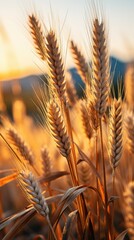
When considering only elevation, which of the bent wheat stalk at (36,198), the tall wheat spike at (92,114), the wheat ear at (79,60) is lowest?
the bent wheat stalk at (36,198)

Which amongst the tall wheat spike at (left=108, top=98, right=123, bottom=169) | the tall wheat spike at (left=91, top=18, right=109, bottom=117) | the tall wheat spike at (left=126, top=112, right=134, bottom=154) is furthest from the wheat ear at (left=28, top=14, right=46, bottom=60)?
the tall wheat spike at (left=126, top=112, right=134, bottom=154)

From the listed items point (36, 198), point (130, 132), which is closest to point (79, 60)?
point (130, 132)

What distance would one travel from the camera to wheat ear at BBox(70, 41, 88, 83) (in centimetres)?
250

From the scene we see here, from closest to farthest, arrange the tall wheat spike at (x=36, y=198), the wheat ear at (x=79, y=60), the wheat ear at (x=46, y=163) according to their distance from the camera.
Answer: the tall wheat spike at (x=36, y=198), the wheat ear at (x=46, y=163), the wheat ear at (x=79, y=60)

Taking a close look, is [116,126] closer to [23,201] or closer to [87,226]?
[87,226]

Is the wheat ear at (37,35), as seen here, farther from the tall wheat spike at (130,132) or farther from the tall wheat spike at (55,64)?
the tall wheat spike at (130,132)

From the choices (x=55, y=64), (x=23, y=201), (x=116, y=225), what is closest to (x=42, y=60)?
(x=55, y=64)

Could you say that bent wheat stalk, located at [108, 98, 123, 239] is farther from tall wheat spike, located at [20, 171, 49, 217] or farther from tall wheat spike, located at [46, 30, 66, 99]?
tall wheat spike, located at [20, 171, 49, 217]

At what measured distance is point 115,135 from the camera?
1917mm

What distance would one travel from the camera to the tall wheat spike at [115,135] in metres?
1.89

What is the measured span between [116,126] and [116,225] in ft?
5.50

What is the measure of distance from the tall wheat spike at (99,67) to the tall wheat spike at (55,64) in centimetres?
17

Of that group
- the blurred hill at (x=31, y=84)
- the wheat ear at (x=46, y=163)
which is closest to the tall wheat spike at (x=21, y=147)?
the wheat ear at (x=46, y=163)

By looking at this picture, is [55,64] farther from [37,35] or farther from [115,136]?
[115,136]
